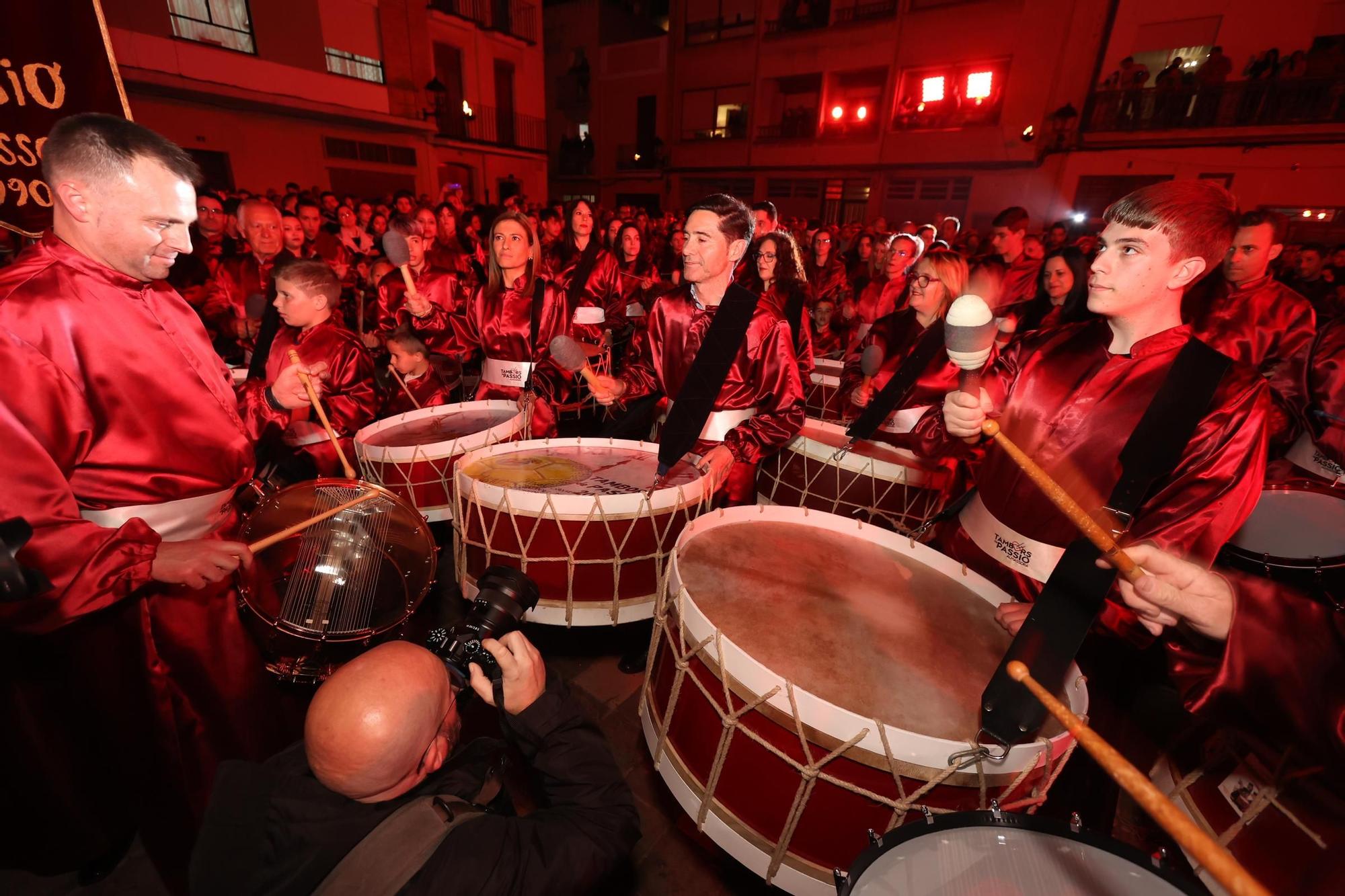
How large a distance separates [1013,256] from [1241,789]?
17.7 ft

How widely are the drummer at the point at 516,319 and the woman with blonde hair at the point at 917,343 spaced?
2.05 meters

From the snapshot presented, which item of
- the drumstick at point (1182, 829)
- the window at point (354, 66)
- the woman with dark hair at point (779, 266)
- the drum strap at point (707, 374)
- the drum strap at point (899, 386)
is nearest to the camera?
the drumstick at point (1182, 829)

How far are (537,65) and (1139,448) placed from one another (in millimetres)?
23865

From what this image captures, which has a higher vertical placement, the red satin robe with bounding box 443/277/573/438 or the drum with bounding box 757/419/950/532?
the red satin robe with bounding box 443/277/573/438

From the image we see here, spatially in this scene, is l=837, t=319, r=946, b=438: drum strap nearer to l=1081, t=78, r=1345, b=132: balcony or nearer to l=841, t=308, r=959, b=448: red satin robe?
l=841, t=308, r=959, b=448: red satin robe

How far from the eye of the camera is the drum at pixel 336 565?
5.87 feet

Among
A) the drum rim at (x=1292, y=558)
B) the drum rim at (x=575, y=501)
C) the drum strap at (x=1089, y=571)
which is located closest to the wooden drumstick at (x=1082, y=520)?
the drum strap at (x=1089, y=571)

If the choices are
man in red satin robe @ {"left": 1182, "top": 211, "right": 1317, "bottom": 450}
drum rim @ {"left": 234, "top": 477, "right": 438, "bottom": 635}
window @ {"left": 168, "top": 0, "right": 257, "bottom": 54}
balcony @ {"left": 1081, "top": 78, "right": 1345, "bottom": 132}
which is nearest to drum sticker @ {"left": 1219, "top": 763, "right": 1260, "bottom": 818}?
drum rim @ {"left": 234, "top": 477, "right": 438, "bottom": 635}

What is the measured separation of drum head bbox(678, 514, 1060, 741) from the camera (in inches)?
55.9

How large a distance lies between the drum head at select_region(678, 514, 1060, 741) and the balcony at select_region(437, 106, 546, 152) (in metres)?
19.2

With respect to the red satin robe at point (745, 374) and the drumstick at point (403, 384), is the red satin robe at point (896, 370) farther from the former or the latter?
the drumstick at point (403, 384)

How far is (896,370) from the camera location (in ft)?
11.0

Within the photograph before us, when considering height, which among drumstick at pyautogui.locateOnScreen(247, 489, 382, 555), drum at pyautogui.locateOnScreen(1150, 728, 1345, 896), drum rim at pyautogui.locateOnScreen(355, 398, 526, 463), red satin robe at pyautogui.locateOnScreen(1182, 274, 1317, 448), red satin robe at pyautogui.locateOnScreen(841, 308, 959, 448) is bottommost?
drum at pyautogui.locateOnScreen(1150, 728, 1345, 896)

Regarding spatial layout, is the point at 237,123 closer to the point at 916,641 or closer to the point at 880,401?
the point at 880,401
